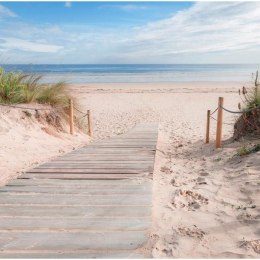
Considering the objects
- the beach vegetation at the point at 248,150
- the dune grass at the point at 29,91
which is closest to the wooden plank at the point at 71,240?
the beach vegetation at the point at 248,150

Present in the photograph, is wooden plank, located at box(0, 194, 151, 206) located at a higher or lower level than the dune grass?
lower

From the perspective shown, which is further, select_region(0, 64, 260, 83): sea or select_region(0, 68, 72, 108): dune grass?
select_region(0, 64, 260, 83): sea

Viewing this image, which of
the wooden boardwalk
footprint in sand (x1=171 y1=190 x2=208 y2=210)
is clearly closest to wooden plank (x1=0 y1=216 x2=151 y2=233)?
the wooden boardwalk

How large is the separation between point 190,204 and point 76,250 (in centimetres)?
154

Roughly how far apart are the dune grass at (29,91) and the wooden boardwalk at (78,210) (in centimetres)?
328

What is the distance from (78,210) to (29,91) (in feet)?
19.0

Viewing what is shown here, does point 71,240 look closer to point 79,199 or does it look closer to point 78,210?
point 78,210

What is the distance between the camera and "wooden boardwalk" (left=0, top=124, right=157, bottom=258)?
2799mm

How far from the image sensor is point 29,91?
8.66 meters

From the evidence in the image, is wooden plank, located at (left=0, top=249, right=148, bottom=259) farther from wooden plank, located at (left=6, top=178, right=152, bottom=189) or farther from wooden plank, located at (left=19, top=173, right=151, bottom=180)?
wooden plank, located at (left=19, top=173, right=151, bottom=180)

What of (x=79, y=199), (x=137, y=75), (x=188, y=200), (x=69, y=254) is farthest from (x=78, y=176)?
(x=137, y=75)

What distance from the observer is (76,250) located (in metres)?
Answer: 2.75

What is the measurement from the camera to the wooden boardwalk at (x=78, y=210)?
2.80 meters

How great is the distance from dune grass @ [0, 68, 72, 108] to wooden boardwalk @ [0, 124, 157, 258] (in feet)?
10.8
